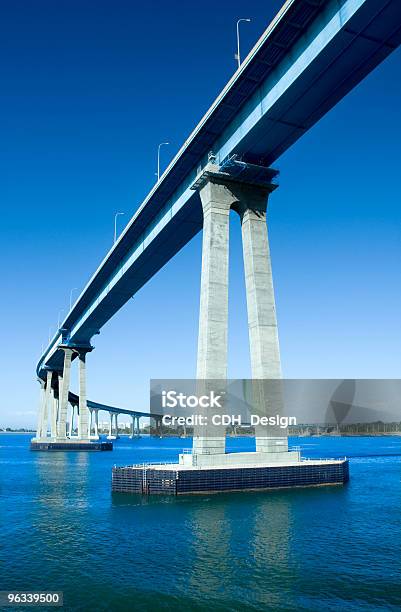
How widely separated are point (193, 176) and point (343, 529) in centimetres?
3150

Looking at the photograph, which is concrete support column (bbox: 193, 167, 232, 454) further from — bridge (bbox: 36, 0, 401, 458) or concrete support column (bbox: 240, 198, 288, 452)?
concrete support column (bbox: 240, 198, 288, 452)

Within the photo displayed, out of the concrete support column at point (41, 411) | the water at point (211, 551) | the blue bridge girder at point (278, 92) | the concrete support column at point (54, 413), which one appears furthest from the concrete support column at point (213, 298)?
the concrete support column at point (41, 411)

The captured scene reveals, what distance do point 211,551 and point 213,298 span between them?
2188cm

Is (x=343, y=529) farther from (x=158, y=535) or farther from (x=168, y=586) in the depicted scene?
(x=168, y=586)

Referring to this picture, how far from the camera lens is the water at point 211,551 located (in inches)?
643

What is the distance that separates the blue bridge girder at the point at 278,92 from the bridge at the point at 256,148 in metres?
0.07

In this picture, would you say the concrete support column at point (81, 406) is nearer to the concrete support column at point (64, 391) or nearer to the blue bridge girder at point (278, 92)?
the concrete support column at point (64, 391)

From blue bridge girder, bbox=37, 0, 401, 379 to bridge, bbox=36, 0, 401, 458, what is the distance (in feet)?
0.24

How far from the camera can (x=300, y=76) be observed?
32875 mm

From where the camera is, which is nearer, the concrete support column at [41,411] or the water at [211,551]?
the water at [211,551]

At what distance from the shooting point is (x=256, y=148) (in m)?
41.4

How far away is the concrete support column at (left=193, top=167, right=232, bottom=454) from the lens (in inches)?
1492

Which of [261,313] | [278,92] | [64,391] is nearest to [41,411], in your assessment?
[64,391]

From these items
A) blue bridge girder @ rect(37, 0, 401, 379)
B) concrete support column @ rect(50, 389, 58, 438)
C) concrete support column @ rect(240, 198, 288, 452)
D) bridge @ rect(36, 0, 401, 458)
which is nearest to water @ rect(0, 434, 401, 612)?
concrete support column @ rect(240, 198, 288, 452)
